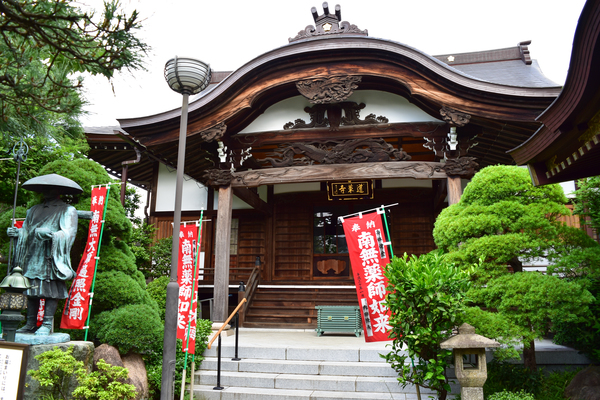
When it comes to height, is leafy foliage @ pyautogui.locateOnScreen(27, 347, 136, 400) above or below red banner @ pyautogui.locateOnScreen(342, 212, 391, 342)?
below

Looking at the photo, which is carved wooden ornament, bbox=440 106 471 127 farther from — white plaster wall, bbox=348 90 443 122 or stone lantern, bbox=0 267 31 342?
stone lantern, bbox=0 267 31 342

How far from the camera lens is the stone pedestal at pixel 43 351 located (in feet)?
17.0

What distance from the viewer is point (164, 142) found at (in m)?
9.91

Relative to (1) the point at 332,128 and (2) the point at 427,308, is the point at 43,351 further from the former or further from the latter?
(1) the point at 332,128

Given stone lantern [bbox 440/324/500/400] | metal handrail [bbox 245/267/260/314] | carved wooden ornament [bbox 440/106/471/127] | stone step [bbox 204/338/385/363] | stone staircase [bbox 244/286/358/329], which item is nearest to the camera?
stone lantern [bbox 440/324/500/400]

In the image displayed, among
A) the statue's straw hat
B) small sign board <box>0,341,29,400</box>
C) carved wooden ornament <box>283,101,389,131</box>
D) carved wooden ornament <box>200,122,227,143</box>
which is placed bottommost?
small sign board <box>0,341,29,400</box>

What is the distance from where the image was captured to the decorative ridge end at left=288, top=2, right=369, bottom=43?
9.40 metres

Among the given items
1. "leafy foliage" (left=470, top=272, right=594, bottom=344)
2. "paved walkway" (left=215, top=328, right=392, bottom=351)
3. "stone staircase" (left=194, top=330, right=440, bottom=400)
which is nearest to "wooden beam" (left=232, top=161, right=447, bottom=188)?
"paved walkway" (left=215, top=328, right=392, bottom=351)

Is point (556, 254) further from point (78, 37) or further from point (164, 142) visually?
point (164, 142)

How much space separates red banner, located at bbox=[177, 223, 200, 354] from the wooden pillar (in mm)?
5184

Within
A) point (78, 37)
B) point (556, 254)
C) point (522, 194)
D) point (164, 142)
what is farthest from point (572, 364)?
point (164, 142)

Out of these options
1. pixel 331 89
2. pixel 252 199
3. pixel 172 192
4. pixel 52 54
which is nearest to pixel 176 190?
pixel 52 54

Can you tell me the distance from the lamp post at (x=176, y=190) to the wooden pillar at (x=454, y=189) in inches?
225

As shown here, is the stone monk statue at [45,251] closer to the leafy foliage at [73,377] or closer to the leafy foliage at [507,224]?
the leafy foliage at [73,377]
